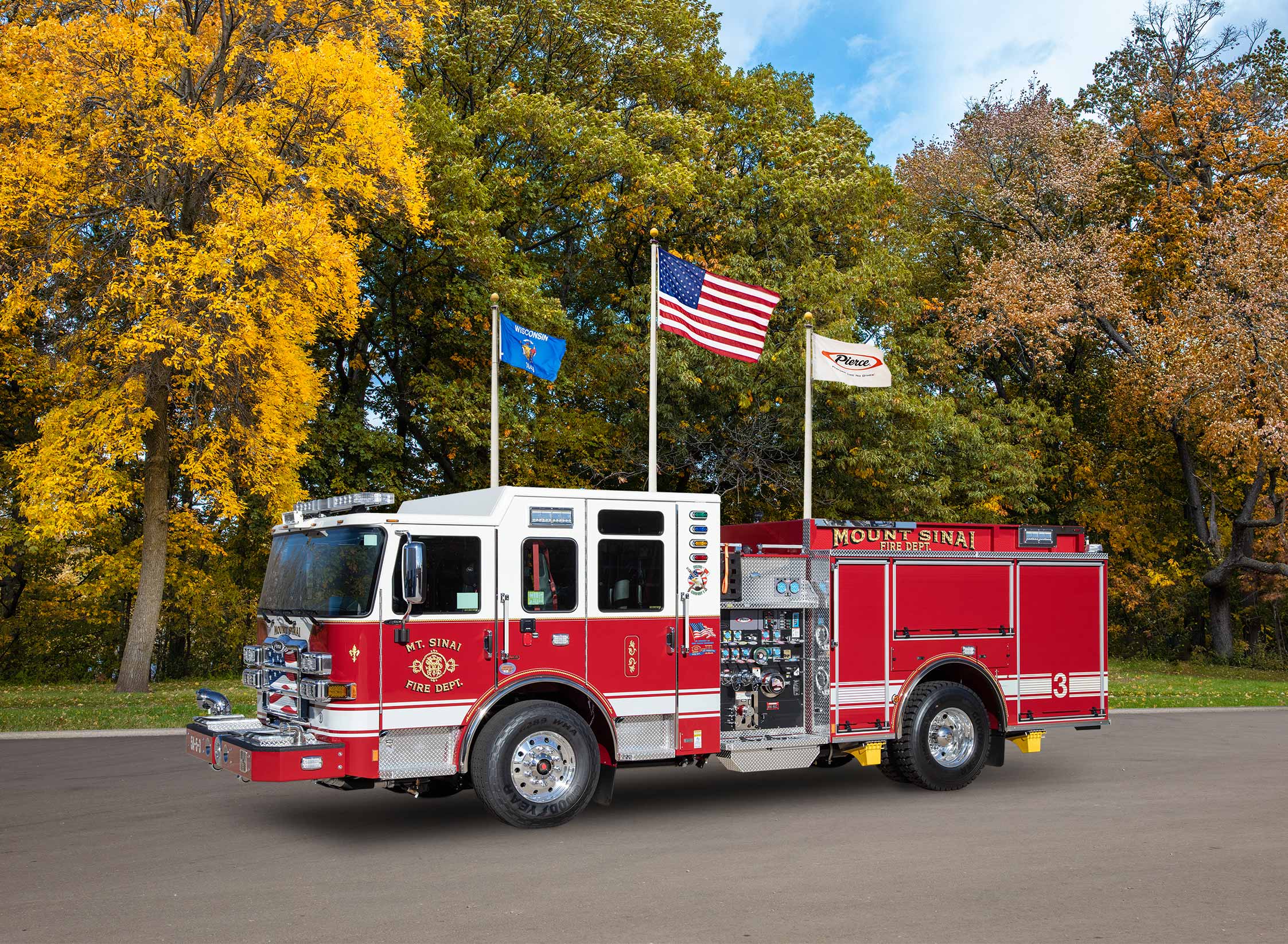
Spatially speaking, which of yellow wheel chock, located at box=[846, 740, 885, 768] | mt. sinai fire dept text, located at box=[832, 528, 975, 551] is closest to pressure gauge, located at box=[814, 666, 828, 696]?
yellow wheel chock, located at box=[846, 740, 885, 768]

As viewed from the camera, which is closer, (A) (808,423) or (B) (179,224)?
(A) (808,423)

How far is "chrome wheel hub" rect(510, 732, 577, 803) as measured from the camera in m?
9.66

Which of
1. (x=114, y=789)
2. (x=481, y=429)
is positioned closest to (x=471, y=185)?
(x=481, y=429)

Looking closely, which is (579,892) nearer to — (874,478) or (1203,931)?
(1203,931)

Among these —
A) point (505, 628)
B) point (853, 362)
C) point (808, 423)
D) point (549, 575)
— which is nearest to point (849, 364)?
point (853, 362)

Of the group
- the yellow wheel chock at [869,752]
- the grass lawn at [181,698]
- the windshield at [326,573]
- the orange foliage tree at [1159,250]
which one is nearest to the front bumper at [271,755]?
the windshield at [326,573]

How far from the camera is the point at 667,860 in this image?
8.77 m

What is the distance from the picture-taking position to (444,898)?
7.62 m

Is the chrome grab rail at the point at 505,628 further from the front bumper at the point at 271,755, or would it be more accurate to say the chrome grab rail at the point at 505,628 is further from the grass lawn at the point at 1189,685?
the grass lawn at the point at 1189,685

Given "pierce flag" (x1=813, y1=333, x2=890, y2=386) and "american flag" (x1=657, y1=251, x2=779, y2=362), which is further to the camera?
"american flag" (x1=657, y1=251, x2=779, y2=362)

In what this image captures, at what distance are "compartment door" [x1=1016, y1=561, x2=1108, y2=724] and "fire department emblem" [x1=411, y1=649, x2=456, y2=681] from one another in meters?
6.33

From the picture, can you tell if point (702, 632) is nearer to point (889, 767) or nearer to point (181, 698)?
point (889, 767)

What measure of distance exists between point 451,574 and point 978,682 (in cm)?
596

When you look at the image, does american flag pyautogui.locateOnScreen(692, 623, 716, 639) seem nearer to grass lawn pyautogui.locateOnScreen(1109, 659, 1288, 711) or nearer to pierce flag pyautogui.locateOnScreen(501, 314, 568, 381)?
pierce flag pyautogui.locateOnScreen(501, 314, 568, 381)
